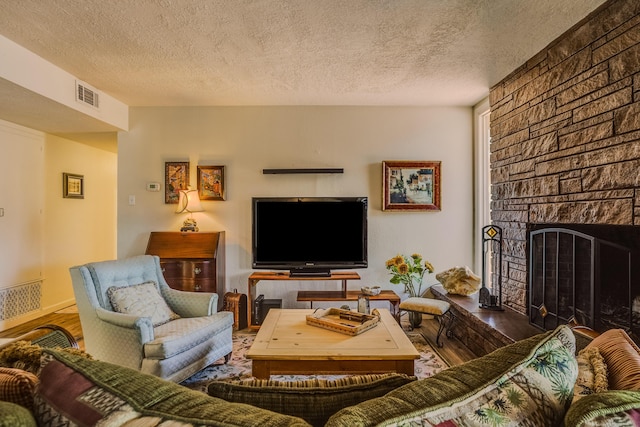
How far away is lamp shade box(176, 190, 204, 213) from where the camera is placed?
4.01 meters

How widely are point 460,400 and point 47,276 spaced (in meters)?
5.33

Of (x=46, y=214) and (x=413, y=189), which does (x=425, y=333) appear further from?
(x=46, y=214)

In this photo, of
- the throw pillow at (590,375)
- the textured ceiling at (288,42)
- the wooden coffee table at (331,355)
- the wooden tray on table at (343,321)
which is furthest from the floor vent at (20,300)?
the throw pillow at (590,375)

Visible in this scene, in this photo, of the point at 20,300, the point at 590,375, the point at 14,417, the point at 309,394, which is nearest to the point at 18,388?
the point at 14,417

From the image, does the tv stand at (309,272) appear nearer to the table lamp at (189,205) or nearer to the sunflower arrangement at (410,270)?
the sunflower arrangement at (410,270)

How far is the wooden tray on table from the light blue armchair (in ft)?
2.46

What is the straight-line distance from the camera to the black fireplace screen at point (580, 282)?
7.00 feet

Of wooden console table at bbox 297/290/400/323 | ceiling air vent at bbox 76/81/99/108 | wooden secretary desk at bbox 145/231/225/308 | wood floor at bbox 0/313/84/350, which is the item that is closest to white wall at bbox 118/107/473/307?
wooden secretary desk at bbox 145/231/225/308

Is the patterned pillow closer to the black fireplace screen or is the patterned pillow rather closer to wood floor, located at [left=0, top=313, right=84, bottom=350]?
wood floor, located at [left=0, top=313, right=84, bottom=350]

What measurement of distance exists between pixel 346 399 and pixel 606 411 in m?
0.44

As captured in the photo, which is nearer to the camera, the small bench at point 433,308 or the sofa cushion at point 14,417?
the sofa cushion at point 14,417

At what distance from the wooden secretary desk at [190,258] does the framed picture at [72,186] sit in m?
1.78

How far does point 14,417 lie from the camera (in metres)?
0.58

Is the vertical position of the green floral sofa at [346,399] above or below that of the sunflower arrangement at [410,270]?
above
